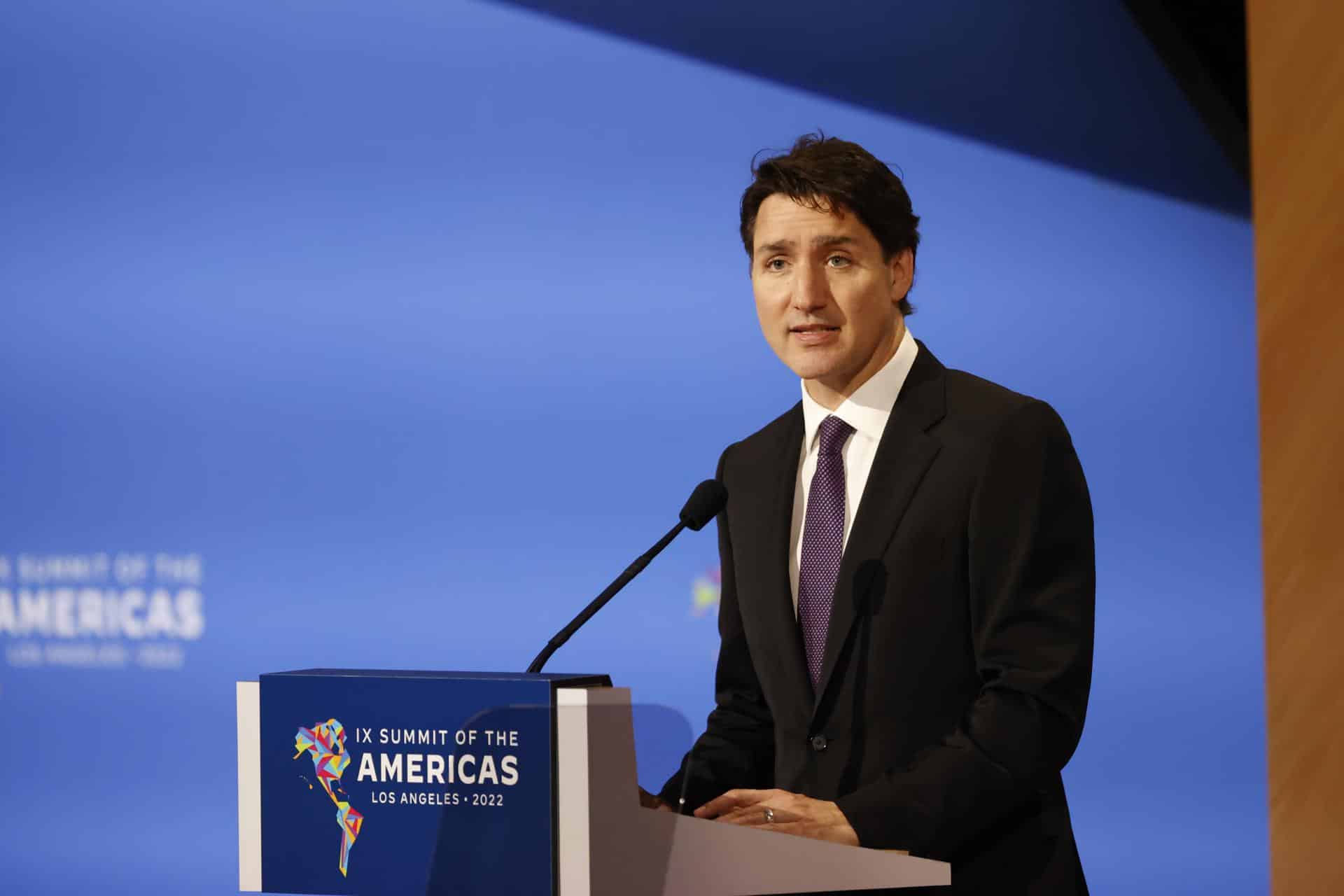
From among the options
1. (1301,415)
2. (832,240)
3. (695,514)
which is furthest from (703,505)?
(1301,415)

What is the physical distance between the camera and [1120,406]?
116 inches

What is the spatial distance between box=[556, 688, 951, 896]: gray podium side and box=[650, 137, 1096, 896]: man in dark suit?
231 mm

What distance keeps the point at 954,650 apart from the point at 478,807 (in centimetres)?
78

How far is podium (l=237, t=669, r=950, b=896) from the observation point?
1.37m

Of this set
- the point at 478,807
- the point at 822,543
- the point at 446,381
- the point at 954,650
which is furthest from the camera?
the point at 446,381

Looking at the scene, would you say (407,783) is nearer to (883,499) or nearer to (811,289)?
(883,499)

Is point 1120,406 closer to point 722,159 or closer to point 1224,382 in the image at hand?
point 1224,382

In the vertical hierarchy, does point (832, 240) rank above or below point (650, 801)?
above

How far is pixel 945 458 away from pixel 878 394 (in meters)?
0.18

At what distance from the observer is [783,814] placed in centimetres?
166

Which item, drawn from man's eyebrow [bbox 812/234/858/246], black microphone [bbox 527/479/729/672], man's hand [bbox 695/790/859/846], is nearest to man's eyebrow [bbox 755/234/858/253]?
man's eyebrow [bbox 812/234/858/246]

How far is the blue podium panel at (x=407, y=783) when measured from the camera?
4.51 ft

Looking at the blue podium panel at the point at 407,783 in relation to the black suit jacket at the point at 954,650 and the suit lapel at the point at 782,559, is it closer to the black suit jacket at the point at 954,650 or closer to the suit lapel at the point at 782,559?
the black suit jacket at the point at 954,650

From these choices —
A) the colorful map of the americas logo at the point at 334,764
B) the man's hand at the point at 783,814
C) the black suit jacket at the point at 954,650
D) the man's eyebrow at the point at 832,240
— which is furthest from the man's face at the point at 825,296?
the colorful map of the americas logo at the point at 334,764
